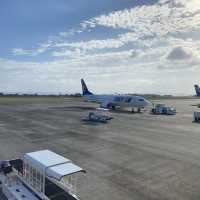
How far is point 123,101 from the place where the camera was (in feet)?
191

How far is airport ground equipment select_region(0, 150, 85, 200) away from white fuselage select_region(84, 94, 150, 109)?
154ft

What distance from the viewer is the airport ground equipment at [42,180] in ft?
31.0

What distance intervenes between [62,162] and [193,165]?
457 inches

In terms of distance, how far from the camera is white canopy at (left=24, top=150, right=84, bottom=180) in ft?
29.9

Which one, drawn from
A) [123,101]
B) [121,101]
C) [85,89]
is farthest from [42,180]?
[85,89]

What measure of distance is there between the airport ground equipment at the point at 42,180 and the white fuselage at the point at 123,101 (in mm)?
46880

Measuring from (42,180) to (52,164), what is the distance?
30.4 inches

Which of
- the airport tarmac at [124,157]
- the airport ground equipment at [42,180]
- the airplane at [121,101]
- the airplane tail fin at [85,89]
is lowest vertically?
the airport tarmac at [124,157]

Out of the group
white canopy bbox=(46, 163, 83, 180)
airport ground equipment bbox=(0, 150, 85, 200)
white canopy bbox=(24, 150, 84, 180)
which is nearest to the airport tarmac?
airport ground equipment bbox=(0, 150, 85, 200)

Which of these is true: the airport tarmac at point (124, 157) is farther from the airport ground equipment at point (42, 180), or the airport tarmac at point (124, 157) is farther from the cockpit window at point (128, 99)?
the cockpit window at point (128, 99)

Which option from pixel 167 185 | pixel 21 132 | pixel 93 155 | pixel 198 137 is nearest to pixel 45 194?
pixel 167 185

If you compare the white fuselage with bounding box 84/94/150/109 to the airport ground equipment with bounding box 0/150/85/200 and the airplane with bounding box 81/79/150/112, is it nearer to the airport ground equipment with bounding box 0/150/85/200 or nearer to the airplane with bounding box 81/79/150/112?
the airplane with bounding box 81/79/150/112

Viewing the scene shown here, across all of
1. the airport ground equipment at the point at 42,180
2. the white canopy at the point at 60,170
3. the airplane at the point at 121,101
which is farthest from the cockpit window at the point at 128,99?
the white canopy at the point at 60,170

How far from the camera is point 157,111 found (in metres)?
58.1
